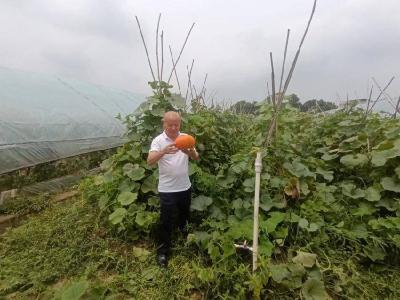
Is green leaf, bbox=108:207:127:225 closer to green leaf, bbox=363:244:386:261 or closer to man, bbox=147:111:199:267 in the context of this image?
man, bbox=147:111:199:267

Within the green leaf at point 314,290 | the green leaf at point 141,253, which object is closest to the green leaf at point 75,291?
the green leaf at point 141,253

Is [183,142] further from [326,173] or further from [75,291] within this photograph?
[326,173]

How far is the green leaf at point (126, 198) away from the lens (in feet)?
11.2

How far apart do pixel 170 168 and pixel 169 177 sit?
8 cm

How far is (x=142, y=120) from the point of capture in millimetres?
3951

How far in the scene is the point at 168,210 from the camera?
9.69 feet

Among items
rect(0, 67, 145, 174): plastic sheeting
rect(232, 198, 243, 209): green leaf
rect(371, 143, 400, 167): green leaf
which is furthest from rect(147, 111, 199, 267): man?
rect(0, 67, 145, 174): plastic sheeting

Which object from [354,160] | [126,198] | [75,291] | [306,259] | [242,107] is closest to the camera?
[75,291]

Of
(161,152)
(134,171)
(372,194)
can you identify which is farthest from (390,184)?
(134,171)

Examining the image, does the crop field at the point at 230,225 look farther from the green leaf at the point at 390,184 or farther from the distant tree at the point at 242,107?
the distant tree at the point at 242,107

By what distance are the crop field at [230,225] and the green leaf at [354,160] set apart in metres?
0.01

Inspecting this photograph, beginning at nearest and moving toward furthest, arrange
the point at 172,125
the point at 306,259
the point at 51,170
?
the point at 306,259, the point at 172,125, the point at 51,170

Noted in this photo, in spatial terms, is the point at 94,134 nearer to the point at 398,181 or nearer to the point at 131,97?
the point at 131,97

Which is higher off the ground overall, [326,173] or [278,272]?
[326,173]
